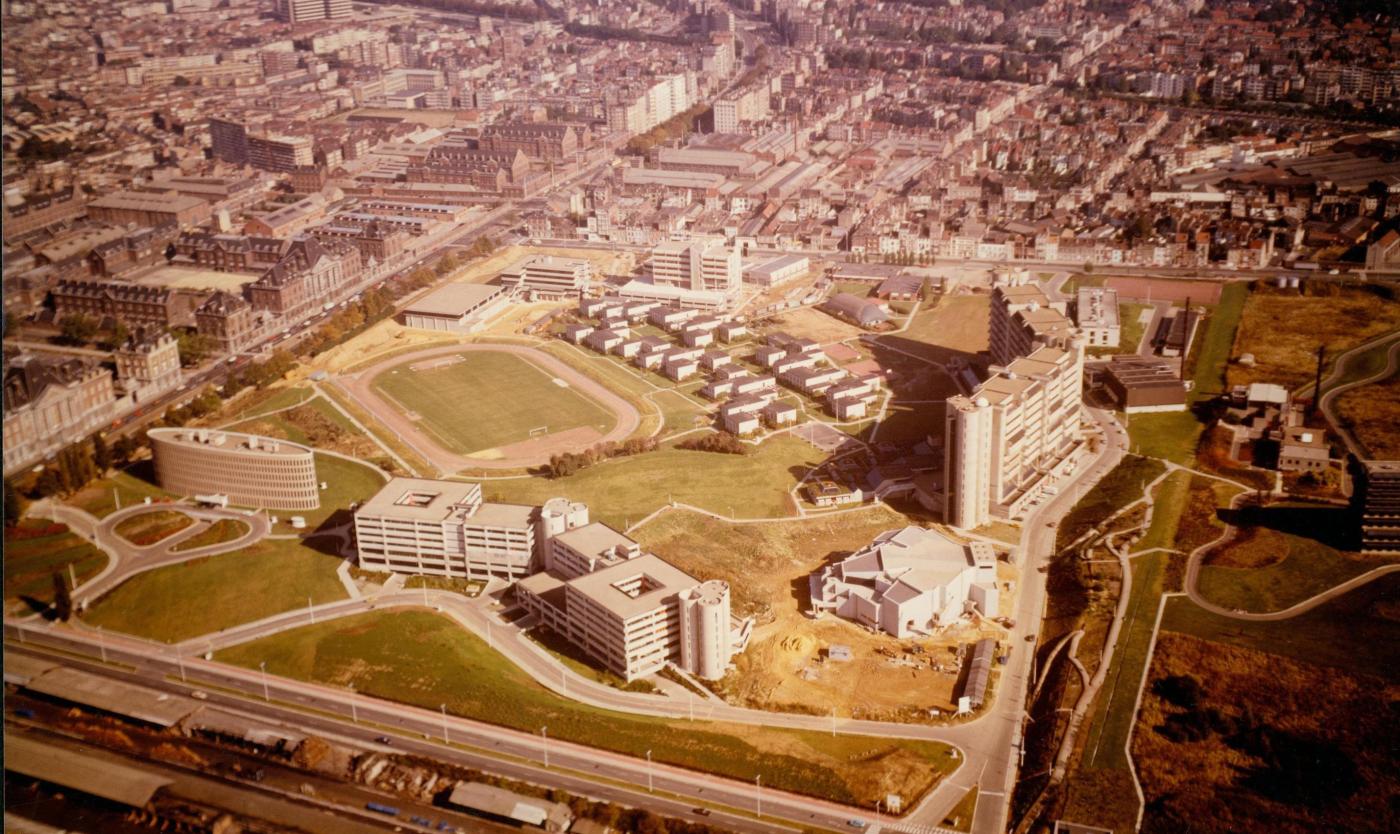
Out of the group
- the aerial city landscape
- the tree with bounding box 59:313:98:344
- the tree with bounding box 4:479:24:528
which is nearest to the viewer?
the aerial city landscape

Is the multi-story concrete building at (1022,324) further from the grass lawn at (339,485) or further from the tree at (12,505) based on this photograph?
the tree at (12,505)

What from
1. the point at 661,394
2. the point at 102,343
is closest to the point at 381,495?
the point at 661,394

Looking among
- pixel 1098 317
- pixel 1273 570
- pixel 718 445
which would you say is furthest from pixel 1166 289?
pixel 1273 570

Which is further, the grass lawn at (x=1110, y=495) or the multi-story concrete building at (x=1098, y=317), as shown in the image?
the multi-story concrete building at (x=1098, y=317)

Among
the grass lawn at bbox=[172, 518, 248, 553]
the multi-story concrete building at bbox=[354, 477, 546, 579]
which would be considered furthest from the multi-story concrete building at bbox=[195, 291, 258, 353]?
the multi-story concrete building at bbox=[354, 477, 546, 579]

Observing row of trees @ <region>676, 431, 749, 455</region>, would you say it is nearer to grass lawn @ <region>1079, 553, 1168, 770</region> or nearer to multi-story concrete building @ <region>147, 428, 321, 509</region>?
multi-story concrete building @ <region>147, 428, 321, 509</region>

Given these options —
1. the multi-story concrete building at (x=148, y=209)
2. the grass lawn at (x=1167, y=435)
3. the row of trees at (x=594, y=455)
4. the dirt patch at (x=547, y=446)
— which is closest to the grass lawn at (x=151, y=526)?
the dirt patch at (x=547, y=446)
